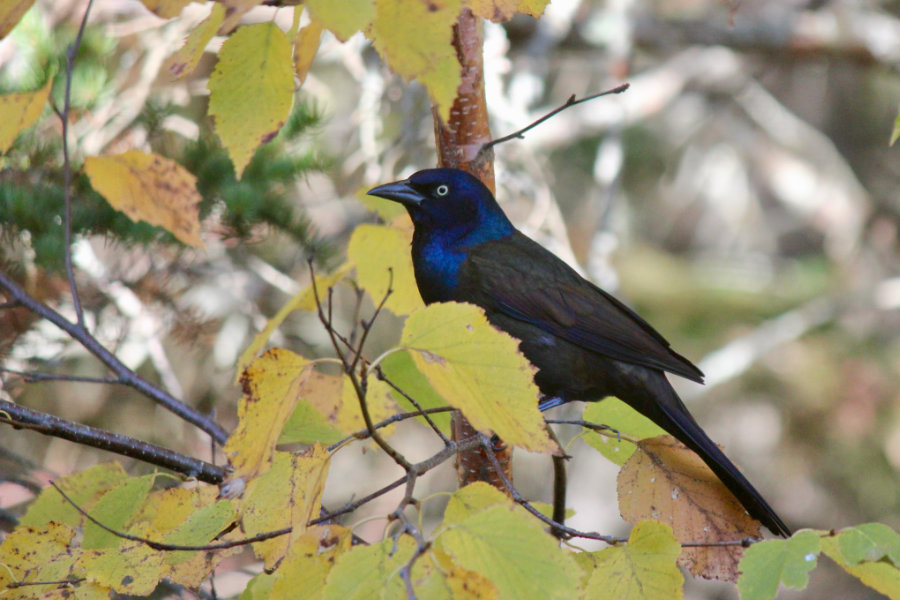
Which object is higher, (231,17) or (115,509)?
(231,17)

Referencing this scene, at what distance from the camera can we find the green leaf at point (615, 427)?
6.01 feet

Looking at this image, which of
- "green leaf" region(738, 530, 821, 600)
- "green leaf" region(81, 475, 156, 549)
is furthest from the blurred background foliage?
"green leaf" region(738, 530, 821, 600)

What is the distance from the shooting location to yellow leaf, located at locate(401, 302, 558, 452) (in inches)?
49.1

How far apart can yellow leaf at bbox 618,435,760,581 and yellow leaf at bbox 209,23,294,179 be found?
0.97 meters

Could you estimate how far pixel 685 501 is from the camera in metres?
1.80

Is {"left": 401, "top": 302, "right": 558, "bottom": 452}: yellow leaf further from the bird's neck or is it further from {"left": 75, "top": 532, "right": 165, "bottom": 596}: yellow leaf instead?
the bird's neck

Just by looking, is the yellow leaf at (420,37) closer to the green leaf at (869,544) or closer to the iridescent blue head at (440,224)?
the green leaf at (869,544)

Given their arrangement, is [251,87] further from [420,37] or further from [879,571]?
[879,571]

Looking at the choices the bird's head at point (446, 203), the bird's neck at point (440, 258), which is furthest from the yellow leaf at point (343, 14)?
the bird's neck at point (440, 258)

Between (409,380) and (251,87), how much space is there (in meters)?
0.78

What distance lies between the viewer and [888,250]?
7141mm

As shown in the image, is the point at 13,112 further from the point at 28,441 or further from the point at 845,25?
the point at 845,25

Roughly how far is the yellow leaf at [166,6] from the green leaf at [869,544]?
4.24ft

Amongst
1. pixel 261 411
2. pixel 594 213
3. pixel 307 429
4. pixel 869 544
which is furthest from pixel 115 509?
pixel 594 213
